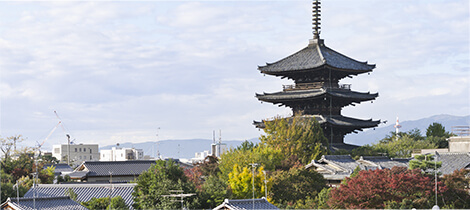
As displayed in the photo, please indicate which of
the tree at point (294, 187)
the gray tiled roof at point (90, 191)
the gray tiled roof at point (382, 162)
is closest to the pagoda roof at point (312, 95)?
the gray tiled roof at point (382, 162)

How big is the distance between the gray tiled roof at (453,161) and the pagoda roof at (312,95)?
14.5 meters

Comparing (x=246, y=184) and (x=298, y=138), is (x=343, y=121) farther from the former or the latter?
(x=246, y=184)

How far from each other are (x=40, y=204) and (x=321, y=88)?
3662 cm

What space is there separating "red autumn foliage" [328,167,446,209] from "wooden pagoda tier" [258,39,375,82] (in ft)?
92.8

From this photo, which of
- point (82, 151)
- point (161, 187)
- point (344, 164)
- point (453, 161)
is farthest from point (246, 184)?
point (82, 151)

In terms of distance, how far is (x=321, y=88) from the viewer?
220ft

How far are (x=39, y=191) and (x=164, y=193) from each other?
15.1m

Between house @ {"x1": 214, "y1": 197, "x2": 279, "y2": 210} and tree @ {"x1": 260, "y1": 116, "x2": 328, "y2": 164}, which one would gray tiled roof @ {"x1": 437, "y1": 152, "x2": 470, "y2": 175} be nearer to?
tree @ {"x1": 260, "y1": 116, "x2": 328, "y2": 164}

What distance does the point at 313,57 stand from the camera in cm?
6894

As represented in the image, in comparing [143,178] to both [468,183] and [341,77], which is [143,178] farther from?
[341,77]

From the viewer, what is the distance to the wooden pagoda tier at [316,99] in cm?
6681

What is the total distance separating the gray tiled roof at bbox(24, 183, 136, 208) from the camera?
4609 centimetres

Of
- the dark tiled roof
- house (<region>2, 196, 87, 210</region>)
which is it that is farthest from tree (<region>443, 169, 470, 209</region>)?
the dark tiled roof

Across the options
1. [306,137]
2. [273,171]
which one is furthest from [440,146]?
[273,171]
